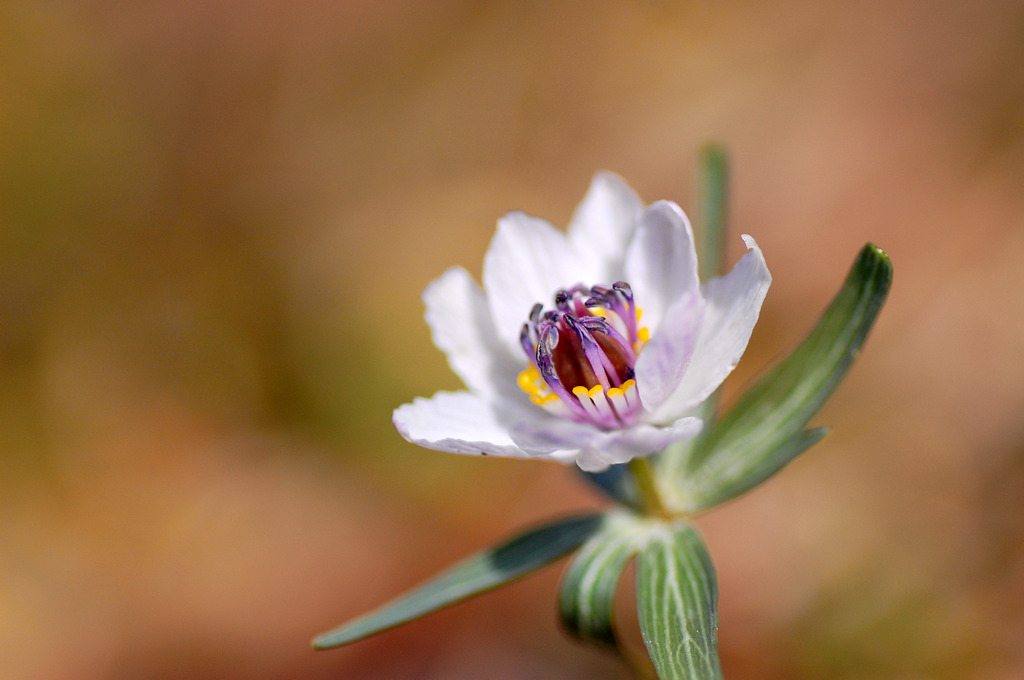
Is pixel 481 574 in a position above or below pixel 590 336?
below

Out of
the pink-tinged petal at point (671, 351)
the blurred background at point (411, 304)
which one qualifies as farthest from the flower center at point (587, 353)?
the blurred background at point (411, 304)

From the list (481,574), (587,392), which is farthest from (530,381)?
(481,574)

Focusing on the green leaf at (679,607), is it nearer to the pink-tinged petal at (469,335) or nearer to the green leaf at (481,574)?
the green leaf at (481,574)

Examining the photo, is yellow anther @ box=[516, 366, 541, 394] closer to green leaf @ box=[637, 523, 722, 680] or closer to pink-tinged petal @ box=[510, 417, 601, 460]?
pink-tinged petal @ box=[510, 417, 601, 460]

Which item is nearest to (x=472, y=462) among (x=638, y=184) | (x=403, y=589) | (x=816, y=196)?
(x=403, y=589)

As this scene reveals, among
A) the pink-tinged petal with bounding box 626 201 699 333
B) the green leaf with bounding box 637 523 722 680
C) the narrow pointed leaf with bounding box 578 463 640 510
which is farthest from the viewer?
the narrow pointed leaf with bounding box 578 463 640 510

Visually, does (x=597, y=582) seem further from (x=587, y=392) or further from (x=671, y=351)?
(x=671, y=351)

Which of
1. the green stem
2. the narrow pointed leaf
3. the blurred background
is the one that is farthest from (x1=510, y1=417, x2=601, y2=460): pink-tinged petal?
the blurred background
